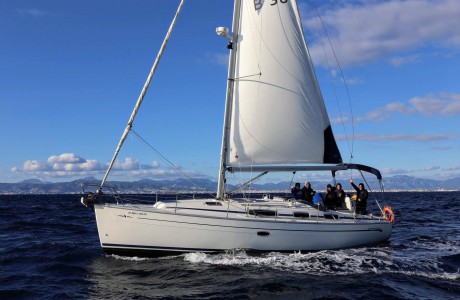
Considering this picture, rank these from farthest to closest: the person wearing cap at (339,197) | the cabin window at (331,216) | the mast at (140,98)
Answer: the person wearing cap at (339,197), the cabin window at (331,216), the mast at (140,98)

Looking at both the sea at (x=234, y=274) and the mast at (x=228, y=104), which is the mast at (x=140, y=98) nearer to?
the mast at (x=228, y=104)

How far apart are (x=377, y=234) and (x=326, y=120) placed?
5.26 metres

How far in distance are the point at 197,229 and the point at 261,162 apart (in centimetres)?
420

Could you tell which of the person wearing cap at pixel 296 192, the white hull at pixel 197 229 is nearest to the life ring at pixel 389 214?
the person wearing cap at pixel 296 192

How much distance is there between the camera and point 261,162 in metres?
16.4

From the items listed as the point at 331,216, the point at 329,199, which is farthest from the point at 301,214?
the point at 329,199

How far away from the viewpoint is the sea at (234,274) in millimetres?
10398

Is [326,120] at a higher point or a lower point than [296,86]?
lower

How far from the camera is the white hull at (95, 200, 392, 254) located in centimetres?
1365

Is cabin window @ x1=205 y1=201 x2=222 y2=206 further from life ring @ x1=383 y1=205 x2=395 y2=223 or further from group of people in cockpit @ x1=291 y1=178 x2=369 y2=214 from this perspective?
life ring @ x1=383 y1=205 x2=395 y2=223

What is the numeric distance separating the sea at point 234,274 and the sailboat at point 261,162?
577 mm

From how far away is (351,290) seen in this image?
10578 millimetres

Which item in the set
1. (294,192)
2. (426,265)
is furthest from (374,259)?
(294,192)

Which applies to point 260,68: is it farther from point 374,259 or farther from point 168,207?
point 374,259
